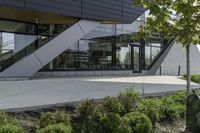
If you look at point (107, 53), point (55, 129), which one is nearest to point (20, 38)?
point (107, 53)

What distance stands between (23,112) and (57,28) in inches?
817

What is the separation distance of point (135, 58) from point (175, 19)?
2441 cm

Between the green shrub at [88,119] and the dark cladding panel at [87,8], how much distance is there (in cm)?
1433

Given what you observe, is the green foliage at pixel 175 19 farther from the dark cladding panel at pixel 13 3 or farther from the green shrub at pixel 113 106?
the dark cladding panel at pixel 13 3

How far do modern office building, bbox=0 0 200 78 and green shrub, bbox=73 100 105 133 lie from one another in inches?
448

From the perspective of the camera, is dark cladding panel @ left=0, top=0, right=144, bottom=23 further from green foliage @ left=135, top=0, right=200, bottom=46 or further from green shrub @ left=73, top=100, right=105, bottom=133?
green shrub @ left=73, top=100, right=105, bottom=133

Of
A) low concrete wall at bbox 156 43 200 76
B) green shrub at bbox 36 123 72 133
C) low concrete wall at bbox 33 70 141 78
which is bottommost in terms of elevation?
green shrub at bbox 36 123 72 133

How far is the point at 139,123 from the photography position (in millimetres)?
7645

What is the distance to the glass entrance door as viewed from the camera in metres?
34.2

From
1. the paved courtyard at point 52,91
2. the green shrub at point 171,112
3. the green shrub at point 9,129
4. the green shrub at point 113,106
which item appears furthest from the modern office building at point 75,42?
the green shrub at point 9,129

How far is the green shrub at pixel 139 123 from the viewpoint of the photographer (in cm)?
755

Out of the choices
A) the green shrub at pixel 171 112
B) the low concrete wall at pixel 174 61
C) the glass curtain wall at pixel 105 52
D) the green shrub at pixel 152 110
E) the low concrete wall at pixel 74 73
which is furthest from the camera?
the low concrete wall at pixel 174 61

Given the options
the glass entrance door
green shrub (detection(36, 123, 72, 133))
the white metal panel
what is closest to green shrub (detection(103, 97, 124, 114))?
green shrub (detection(36, 123, 72, 133))

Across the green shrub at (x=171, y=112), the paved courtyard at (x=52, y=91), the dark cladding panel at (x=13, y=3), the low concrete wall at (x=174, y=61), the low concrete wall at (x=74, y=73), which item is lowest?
the green shrub at (x=171, y=112)
